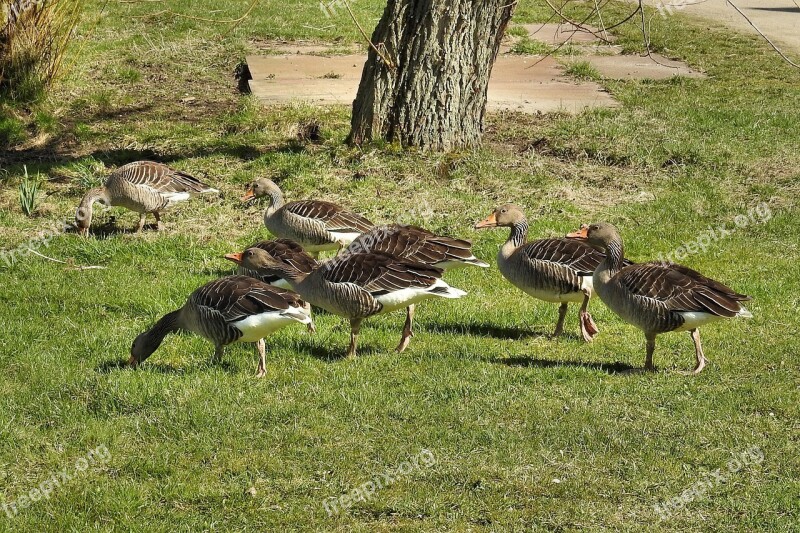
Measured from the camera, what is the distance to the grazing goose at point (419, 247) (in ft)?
27.7

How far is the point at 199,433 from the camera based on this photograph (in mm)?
6605

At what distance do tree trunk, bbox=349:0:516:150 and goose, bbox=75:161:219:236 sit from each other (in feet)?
9.02

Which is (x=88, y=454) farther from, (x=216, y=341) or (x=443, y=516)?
(x=443, y=516)

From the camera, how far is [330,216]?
9.87 metres

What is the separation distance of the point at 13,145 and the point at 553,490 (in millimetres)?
11015

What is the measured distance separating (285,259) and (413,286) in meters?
1.46

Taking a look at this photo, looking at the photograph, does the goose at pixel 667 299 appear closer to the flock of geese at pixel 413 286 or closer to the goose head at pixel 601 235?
the flock of geese at pixel 413 286

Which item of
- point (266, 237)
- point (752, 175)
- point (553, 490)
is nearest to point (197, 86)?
point (266, 237)

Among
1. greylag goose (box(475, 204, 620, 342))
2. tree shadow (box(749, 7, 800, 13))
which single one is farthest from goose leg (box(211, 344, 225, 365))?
tree shadow (box(749, 7, 800, 13))

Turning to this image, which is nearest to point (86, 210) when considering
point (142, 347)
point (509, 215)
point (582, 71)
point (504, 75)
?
point (142, 347)

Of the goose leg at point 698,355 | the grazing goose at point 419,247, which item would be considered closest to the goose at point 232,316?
the grazing goose at point 419,247

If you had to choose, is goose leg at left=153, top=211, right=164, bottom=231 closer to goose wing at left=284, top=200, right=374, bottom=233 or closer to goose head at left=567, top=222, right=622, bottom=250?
goose wing at left=284, top=200, right=374, bottom=233

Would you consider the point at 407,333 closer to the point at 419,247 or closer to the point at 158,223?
the point at 419,247

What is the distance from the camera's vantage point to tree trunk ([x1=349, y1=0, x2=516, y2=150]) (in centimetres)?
1241
